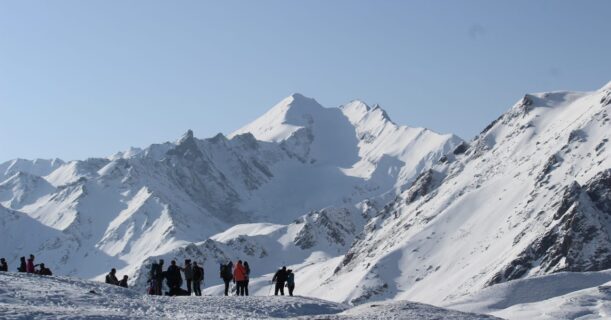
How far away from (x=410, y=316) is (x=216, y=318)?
9178 mm

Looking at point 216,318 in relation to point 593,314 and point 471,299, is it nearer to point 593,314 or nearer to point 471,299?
point 593,314

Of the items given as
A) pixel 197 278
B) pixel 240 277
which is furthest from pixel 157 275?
pixel 240 277

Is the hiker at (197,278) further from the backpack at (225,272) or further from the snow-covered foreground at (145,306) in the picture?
the snow-covered foreground at (145,306)

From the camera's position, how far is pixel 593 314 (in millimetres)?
72500

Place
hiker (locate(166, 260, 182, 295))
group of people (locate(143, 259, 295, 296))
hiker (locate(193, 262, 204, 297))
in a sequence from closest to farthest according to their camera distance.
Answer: hiker (locate(166, 260, 182, 295))
group of people (locate(143, 259, 295, 296))
hiker (locate(193, 262, 204, 297))

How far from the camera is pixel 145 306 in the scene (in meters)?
47.8

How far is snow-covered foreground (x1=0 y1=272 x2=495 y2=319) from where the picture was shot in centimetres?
4197

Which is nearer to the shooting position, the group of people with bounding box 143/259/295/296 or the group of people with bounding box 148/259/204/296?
the group of people with bounding box 148/259/204/296

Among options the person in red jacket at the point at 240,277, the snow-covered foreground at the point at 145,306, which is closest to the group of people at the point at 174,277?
the person in red jacket at the point at 240,277

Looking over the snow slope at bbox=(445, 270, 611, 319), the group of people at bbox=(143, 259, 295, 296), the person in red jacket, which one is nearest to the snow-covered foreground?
the group of people at bbox=(143, 259, 295, 296)

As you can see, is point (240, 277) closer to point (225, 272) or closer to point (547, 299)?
point (225, 272)

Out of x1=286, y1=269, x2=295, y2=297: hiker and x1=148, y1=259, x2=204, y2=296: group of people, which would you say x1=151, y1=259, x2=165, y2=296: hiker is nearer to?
x1=148, y1=259, x2=204, y2=296: group of people

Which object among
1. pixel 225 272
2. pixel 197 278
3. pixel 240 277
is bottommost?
pixel 240 277

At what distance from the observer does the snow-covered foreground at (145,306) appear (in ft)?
138
